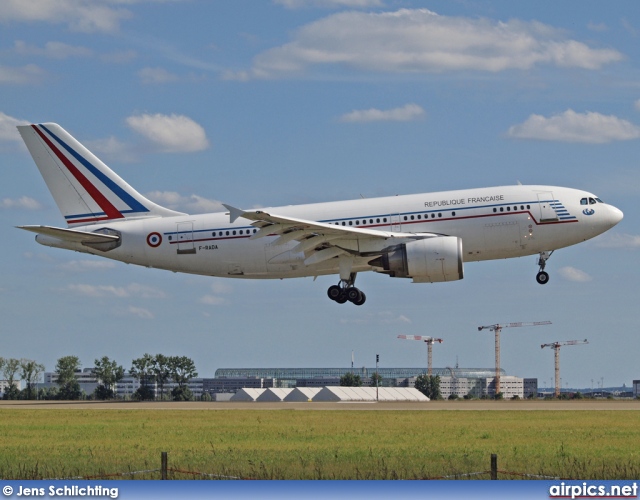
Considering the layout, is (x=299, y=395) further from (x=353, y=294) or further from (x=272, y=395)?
(x=353, y=294)

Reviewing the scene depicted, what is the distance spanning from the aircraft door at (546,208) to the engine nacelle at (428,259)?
14.5 feet

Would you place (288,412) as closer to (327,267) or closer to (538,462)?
(327,267)

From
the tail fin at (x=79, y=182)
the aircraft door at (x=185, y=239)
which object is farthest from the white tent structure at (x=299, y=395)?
the aircraft door at (x=185, y=239)

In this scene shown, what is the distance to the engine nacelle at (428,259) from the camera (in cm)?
5425

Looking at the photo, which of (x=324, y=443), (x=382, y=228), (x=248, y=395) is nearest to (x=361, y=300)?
(x=382, y=228)

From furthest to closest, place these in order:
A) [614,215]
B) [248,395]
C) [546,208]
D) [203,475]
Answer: [248,395]
[614,215]
[546,208]
[203,475]

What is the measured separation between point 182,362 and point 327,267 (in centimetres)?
6934

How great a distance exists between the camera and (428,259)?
179 ft

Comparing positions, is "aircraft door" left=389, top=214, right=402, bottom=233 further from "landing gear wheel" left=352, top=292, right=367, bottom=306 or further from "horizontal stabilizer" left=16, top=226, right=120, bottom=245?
"horizontal stabilizer" left=16, top=226, right=120, bottom=245

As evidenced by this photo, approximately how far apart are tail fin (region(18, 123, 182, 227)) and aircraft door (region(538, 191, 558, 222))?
21050mm

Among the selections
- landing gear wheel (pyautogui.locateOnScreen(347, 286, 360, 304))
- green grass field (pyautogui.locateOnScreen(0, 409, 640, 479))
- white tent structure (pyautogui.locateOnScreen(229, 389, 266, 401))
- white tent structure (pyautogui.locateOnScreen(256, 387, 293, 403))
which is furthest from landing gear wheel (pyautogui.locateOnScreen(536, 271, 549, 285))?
white tent structure (pyautogui.locateOnScreen(229, 389, 266, 401))

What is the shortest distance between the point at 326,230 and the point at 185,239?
Result: 9226 millimetres

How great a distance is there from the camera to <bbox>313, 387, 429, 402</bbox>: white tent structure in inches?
3182

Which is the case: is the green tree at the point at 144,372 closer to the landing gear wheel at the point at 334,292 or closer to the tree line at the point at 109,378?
the tree line at the point at 109,378
